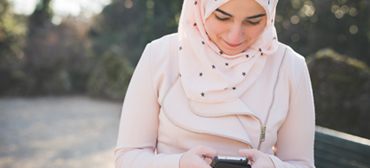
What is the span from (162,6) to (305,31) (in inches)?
296

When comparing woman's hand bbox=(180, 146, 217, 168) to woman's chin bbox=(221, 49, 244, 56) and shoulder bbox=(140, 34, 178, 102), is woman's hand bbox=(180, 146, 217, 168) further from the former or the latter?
woman's chin bbox=(221, 49, 244, 56)

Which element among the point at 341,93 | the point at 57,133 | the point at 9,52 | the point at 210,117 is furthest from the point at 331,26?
the point at 210,117

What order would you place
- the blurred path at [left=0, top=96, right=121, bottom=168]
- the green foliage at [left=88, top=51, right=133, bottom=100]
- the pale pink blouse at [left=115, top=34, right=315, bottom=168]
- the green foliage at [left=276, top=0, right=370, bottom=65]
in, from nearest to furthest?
1. the pale pink blouse at [left=115, top=34, right=315, bottom=168]
2. the blurred path at [left=0, top=96, right=121, bottom=168]
3. the green foliage at [left=88, top=51, right=133, bottom=100]
4. the green foliage at [left=276, top=0, right=370, bottom=65]

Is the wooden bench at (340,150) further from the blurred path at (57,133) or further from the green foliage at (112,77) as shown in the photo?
the green foliage at (112,77)

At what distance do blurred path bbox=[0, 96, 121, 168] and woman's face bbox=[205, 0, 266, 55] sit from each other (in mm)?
5341

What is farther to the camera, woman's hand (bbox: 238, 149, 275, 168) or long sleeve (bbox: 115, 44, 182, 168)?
long sleeve (bbox: 115, 44, 182, 168)

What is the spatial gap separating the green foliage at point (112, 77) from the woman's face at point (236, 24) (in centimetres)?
1053

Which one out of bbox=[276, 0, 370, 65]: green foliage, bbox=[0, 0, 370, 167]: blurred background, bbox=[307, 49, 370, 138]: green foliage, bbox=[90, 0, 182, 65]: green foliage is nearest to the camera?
bbox=[307, 49, 370, 138]: green foliage

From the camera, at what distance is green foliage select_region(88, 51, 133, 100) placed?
11906mm

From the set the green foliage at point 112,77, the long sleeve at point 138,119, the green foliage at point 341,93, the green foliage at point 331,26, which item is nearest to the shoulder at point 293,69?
the long sleeve at point 138,119

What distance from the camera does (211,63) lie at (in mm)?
1568

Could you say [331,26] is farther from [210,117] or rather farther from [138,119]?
[138,119]

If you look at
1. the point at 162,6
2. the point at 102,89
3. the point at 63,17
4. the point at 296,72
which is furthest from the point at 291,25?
the point at 296,72

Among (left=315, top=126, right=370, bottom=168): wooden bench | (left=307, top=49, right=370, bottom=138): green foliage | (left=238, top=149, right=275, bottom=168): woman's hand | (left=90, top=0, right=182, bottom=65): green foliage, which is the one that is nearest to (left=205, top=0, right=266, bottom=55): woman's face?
(left=238, top=149, right=275, bottom=168): woman's hand
